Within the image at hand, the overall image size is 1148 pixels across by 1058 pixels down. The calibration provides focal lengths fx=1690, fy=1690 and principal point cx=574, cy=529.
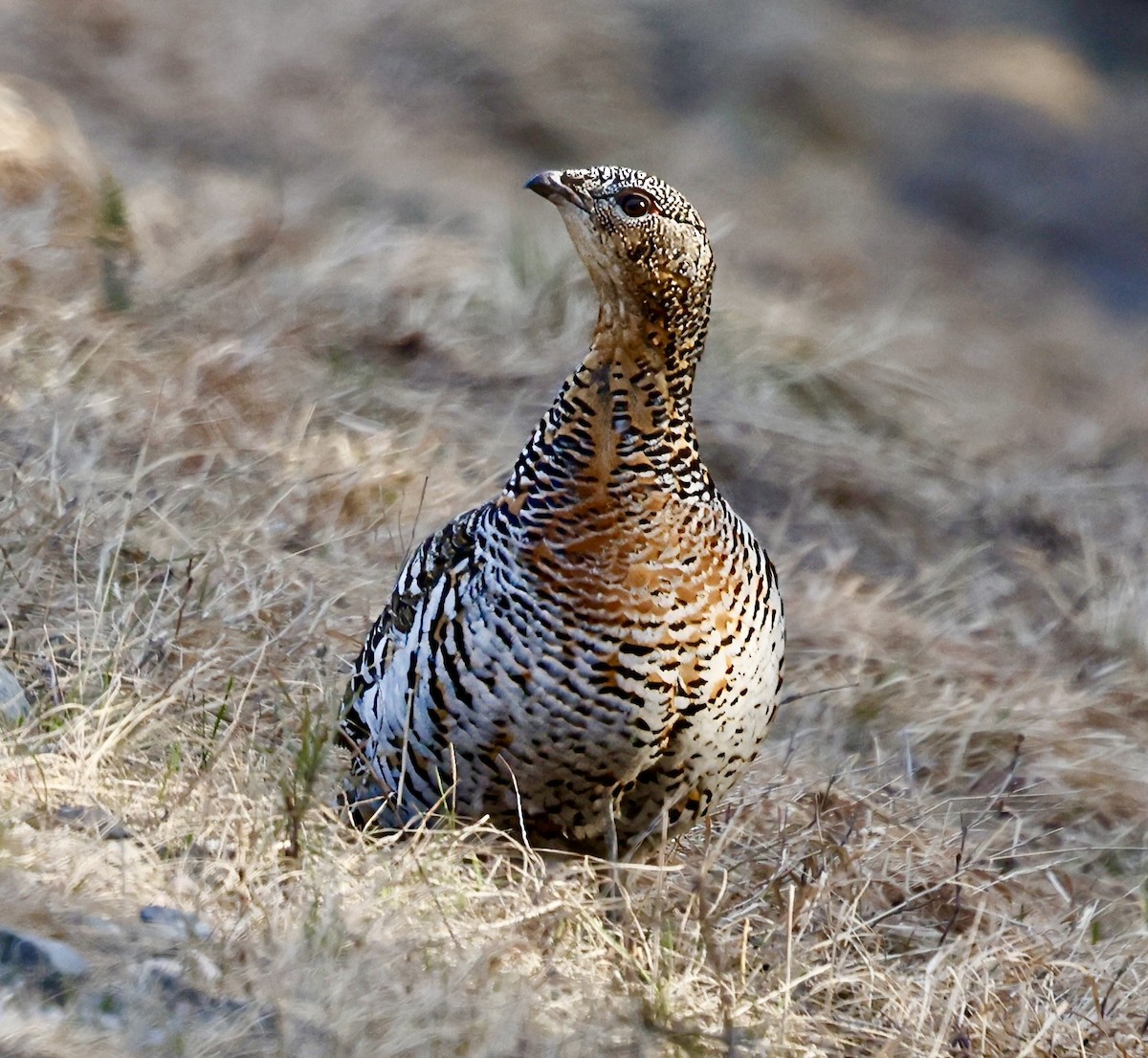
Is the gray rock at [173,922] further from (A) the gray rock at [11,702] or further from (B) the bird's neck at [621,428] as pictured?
(B) the bird's neck at [621,428]

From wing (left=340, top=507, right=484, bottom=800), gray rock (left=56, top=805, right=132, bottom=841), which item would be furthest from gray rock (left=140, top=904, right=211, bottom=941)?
wing (left=340, top=507, right=484, bottom=800)

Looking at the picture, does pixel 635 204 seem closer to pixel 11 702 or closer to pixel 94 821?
pixel 94 821

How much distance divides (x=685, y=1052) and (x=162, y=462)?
8.95 feet

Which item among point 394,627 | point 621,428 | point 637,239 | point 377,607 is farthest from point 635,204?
point 377,607

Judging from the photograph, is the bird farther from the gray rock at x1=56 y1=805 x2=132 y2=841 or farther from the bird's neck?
the gray rock at x1=56 y1=805 x2=132 y2=841

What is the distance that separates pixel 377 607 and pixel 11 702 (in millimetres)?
1499

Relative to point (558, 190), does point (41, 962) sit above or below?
below

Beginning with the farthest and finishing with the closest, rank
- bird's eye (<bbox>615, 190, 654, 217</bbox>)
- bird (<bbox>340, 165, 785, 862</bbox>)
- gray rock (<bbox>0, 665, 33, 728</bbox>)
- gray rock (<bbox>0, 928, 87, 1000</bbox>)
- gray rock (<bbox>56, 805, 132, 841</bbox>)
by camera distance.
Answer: gray rock (<bbox>0, 665, 33, 728</bbox>) < bird's eye (<bbox>615, 190, 654, 217</bbox>) < bird (<bbox>340, 165, 785, 862</bbox>) < gray rock (<bbox>56, 805, 132, 841</bbox>) < gray rock (<bbox>0, 928, 87, 1000</bbox>)

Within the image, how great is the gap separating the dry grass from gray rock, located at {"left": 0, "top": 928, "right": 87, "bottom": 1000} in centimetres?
3

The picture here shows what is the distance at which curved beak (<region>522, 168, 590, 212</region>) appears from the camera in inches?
126

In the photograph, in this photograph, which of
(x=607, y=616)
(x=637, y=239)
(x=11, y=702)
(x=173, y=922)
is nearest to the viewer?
(x=173, y=922)

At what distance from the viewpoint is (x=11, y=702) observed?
336 centimetres

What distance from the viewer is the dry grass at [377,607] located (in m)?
2.61

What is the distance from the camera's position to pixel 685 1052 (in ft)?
8.36
